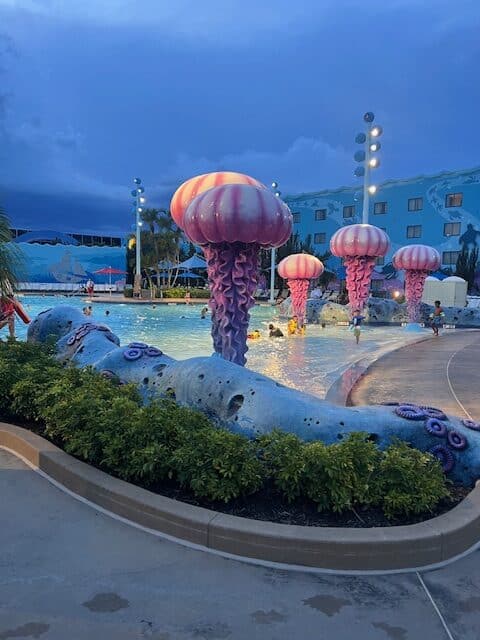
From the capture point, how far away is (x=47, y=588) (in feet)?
9.09

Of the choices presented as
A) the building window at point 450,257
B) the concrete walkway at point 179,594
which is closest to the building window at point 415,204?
the building window at point 450,257

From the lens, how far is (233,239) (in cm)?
809

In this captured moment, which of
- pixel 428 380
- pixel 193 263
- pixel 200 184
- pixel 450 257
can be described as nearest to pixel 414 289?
pixel 428 380

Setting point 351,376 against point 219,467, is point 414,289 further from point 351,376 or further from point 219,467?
point 219,467

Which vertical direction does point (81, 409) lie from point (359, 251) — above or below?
below

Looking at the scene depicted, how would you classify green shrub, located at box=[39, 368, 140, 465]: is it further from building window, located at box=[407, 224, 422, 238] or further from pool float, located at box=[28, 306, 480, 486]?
building window, located at box=[407, 224, 422, 238]

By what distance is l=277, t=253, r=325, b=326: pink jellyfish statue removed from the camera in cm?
2155

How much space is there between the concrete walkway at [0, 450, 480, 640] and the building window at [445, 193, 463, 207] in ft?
158

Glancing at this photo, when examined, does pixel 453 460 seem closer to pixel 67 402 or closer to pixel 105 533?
pixel 105 533

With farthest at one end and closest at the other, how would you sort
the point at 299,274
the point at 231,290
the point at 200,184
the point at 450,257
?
the point at 450,257, the point at 299,274, the point at 200,184, the point at 231,290

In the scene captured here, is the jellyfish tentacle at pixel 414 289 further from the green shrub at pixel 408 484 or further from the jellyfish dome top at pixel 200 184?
the green shrub at pixel 408 484

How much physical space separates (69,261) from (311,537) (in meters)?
63.0

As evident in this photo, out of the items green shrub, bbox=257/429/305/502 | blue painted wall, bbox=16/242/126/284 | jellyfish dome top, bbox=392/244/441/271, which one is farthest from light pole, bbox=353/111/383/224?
blue painted wall, bbox=16/242/126/284

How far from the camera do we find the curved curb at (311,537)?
3004 millimetres
